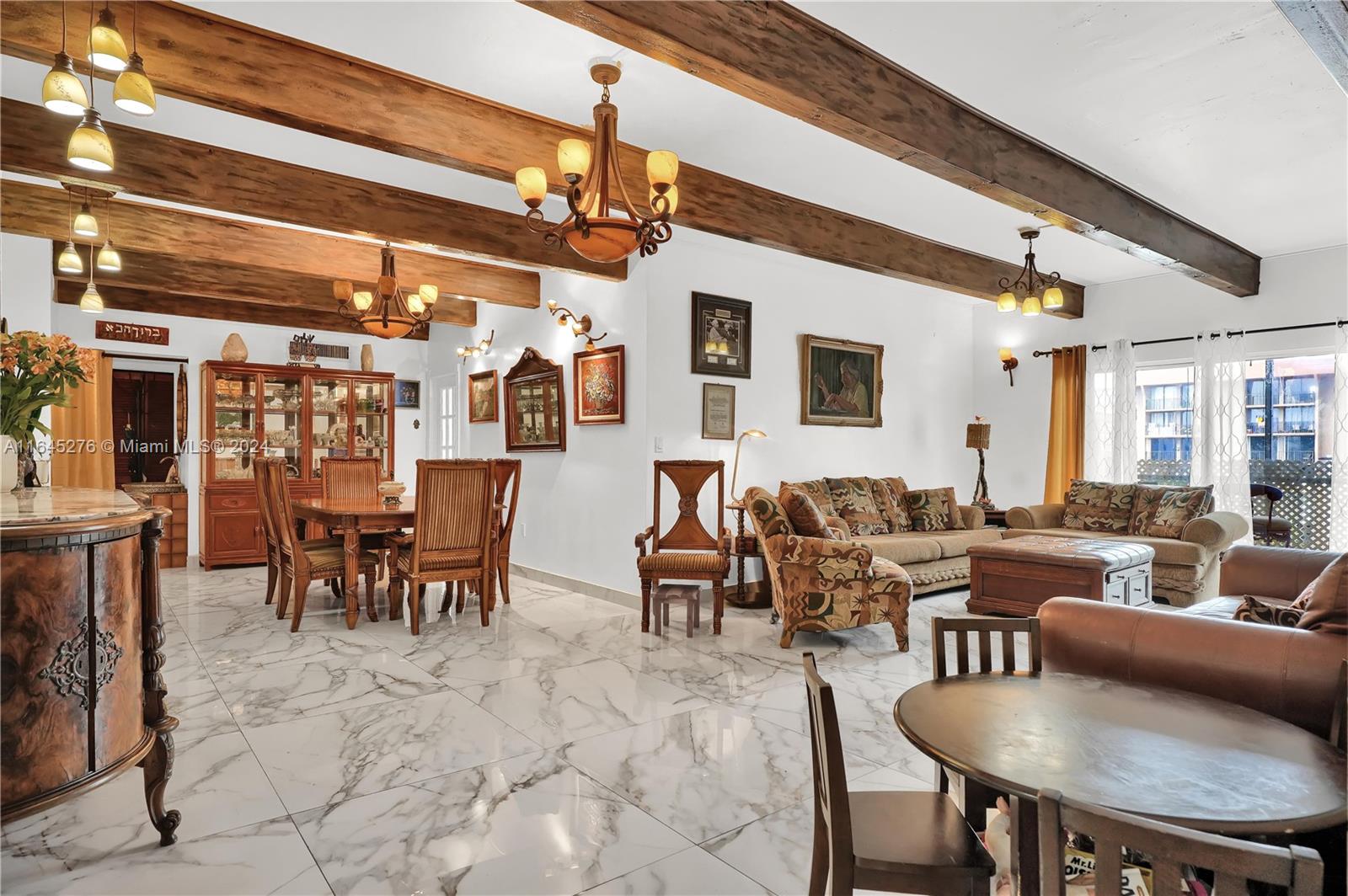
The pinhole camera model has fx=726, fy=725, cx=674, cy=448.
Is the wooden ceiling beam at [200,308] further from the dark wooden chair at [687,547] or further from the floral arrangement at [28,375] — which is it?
the floral arrangement at [28,375]

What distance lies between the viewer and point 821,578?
4.15 m

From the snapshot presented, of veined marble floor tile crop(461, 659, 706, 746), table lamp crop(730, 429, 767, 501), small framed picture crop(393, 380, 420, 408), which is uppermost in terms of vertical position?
small framed picture crop(393, 380, 420, 408)

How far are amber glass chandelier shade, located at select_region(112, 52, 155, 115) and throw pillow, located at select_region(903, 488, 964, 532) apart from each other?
5761mm

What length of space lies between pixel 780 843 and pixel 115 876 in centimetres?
178

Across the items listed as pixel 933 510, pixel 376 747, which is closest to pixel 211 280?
pixel 376 747

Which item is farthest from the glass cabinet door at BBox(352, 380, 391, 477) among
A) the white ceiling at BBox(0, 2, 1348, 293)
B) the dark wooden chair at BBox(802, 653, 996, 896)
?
the dark wooden chair at BBox(802, 653, 996, 896)

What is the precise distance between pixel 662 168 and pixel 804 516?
2.33 metres

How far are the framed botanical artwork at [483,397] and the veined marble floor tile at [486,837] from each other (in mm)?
4944

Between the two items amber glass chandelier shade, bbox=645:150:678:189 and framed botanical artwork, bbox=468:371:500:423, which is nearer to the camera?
amber glass chandelier shade, bbox=645:150:678:189

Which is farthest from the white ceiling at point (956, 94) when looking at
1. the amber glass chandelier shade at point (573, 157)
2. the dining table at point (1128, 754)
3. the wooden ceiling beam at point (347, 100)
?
the dining table at point (1128, 754)

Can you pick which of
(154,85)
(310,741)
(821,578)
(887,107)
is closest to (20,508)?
(310,741)

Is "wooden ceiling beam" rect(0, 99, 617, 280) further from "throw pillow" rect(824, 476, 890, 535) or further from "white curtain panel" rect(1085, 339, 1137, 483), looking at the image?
"white curtain panel" rect(1085, 339, 1137, 483)

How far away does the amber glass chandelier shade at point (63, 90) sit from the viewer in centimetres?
219

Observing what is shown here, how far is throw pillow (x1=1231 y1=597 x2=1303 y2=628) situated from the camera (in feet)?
7.15
